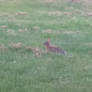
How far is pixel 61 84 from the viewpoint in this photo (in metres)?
7.58

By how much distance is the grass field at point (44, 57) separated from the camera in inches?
297

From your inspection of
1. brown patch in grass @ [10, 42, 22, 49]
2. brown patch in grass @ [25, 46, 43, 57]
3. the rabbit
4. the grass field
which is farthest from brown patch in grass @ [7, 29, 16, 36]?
the rabbit

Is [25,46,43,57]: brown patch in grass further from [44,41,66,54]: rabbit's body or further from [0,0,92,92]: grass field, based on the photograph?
[44,41,66,54]: rabbit's body

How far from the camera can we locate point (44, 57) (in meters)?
10.2

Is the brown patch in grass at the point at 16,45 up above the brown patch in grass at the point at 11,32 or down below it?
above

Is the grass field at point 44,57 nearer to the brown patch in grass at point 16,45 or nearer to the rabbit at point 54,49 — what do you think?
the brown patch in grass at point 16,45

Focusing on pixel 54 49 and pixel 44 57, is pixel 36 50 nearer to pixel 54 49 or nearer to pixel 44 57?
pixel 54 49

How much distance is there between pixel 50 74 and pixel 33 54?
2.23m

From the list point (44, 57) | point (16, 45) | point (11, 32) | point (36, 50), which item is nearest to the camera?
point (44, 57)

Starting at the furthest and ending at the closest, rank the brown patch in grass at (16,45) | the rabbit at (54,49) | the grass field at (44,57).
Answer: the brown patch in grass at (16,45), the rabbit at (54,49), the grass field at (44,57)

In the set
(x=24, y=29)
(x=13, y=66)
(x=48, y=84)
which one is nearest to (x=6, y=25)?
(x=24, y=29)

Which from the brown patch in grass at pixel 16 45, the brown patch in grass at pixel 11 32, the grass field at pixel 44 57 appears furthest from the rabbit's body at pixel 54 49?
the brown patch in grass at pixel 11 32

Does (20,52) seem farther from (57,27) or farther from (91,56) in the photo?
(57,27)

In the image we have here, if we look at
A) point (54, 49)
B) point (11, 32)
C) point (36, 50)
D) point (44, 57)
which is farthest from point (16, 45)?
point (11, 32)
